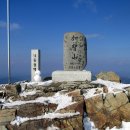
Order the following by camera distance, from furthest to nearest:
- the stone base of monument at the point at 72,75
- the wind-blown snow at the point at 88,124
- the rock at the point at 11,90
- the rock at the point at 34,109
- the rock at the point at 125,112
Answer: the stone base of monument at the point at 72,75
the rock at the point at 11,90
the rock at the point at 125,112
the rock at the point at 34,109
the wind-blown snow at the point at 88,124

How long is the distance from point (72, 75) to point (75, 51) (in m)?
2.21

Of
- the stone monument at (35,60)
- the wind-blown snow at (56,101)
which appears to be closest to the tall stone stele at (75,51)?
the stone monument at (35,60)

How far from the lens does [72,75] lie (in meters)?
27.4

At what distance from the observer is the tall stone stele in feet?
92.9

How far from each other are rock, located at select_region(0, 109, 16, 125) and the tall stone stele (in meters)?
8.91

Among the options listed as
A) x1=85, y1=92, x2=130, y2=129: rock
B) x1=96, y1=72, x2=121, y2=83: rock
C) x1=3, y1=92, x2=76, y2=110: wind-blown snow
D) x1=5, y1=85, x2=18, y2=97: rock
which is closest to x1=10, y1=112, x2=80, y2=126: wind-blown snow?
x1=3, y1=92, x2=76, y2=110: wind-blown snow

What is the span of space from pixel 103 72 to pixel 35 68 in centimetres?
645

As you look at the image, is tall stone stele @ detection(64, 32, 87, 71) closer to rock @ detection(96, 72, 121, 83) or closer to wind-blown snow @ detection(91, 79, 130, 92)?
rock @ detection(96, 72, 121, 83)

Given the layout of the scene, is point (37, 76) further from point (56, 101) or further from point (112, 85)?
point (56, 101)

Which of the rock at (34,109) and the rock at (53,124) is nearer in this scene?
the rock at (53,124)

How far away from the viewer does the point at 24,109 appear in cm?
2097

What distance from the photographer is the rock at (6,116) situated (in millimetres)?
20183

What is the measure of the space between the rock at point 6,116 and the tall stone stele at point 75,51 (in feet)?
29.2

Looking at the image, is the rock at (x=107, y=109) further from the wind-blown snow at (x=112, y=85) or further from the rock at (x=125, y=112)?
the wind-blown snow at (x=112, y=85)
